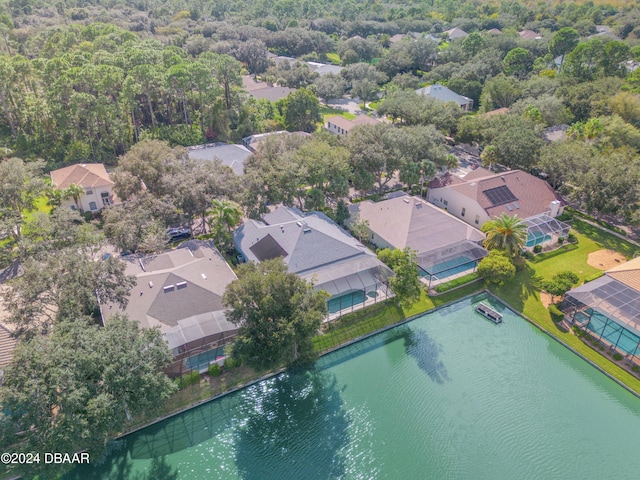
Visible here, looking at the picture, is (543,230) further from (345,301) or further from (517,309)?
(345,301)

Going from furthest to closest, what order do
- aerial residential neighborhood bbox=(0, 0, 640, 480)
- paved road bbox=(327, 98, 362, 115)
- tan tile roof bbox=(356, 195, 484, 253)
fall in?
paved road bbox=(327, 98, 362, 115) < tan tile roof bbox=(356, 195, 484, 253) < aerial residential neighborhood bbox=(0, 0, 640, 480)

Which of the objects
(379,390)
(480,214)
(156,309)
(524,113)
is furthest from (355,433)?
(524,113)

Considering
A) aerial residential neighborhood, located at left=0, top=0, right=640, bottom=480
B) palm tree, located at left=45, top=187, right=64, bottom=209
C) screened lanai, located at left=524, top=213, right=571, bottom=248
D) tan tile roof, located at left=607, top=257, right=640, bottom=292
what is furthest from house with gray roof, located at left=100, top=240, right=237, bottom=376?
tan tile roof, located at left=607, top=257, right=640, bottom=292

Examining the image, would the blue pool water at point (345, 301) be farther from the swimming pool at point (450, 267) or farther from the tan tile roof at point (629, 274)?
the tan tile roof at point (629, 274)

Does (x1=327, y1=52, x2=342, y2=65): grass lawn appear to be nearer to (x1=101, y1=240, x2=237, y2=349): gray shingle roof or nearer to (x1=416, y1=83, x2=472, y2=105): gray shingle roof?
(x1=416, y1=83, x2=472, y2=105): gray shingle roof

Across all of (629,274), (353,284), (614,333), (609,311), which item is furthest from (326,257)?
(629,274)
